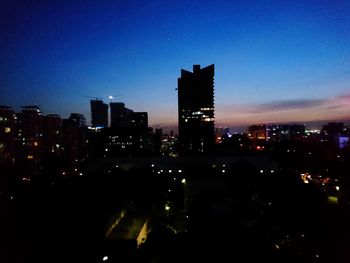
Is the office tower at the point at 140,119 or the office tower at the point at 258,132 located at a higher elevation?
the office tower at the point at 140,119

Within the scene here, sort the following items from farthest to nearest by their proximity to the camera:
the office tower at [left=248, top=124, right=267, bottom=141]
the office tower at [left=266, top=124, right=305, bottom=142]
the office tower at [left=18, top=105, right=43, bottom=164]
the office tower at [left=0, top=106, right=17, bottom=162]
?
the office tower at [left=266, top=124, right=305, bottom=142]
the office tower at [left=248, top=124, right=267, bottom=141]
the office tower at [left=18, top=105, right=43, bottom=164]
the office tower at [left=0, top=106, right=17, bottom=162]

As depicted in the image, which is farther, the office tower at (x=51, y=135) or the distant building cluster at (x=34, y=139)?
the office tower at (x=51, y=135)

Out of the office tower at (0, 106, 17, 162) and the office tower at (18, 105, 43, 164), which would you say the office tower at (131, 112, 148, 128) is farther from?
the office tower at (0, 106, 17, 162)

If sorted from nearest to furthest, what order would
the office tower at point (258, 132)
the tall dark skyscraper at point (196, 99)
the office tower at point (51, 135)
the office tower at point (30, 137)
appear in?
the office tower at point (30, 137)
the office tower at point (51, 135)
the tall dark skyscraper at point (196, 99)
the office tower at point (258, 132)

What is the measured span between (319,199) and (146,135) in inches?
1596

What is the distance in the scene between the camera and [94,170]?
2809cm

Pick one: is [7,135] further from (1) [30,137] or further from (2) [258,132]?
(2) [258,132]

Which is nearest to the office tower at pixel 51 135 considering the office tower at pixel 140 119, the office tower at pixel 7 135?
the office tower at pixel 7 135

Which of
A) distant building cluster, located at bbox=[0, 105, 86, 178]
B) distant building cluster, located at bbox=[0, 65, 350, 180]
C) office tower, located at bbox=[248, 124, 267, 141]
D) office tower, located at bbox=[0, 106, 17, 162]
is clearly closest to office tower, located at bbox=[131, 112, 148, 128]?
distant building cluster, located at bbox=[0, 65, 350, 180]

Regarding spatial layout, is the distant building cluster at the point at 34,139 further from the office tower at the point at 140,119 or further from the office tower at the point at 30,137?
the office tower at the point at 140,119

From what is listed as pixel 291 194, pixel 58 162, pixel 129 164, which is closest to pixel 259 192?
pixel 291 194

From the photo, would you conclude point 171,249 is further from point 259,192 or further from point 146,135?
point 146,135

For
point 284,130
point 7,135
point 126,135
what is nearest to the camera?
point 7,135

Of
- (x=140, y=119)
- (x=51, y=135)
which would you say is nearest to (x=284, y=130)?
(x=140, y=119)
